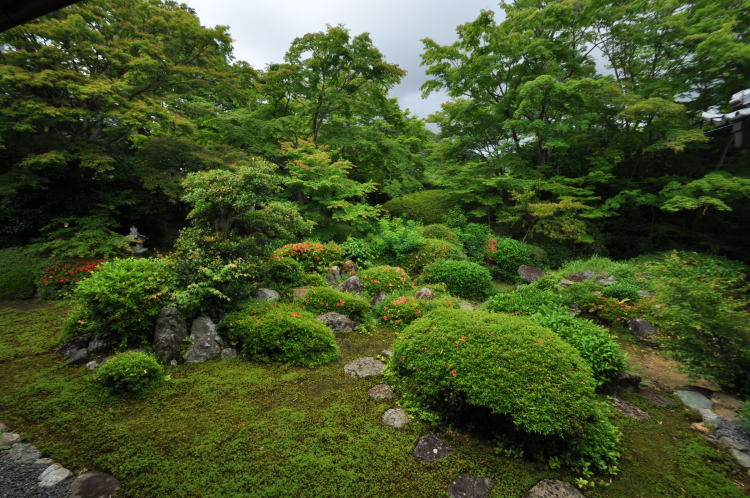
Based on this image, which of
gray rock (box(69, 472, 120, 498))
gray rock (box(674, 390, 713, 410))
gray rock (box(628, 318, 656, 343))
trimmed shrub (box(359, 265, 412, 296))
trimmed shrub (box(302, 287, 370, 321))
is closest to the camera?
gray rock (box(69, 472, 120, 498))

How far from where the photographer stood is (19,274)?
7074 mm

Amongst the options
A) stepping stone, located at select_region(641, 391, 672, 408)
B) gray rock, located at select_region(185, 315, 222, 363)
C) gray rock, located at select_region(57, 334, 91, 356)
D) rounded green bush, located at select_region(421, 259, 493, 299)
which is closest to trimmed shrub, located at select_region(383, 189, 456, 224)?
rounded green bush, located at select_region(421, 259, 493, 299)

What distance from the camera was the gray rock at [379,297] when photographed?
266 inches

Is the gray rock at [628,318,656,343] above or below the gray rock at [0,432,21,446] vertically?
below

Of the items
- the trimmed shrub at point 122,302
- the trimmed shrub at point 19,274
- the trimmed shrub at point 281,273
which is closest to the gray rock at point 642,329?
the trimmed shrub at point 281,273

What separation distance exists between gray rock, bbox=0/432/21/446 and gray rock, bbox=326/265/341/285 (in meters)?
5.59

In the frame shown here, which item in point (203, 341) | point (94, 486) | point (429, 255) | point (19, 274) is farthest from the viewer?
point (429, 255)

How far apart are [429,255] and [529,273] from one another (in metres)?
3.51

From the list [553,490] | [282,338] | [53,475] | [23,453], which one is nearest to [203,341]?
[282,338]

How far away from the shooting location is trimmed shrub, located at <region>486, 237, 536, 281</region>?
9.84 m

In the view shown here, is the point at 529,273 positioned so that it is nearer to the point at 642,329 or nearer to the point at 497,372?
the point at 642,329

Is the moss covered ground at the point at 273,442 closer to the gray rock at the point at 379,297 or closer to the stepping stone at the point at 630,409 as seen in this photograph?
the stepping stone at the point at 630,409

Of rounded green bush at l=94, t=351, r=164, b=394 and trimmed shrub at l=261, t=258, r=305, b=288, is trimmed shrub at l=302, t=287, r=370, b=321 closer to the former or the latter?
trimmed shrub at l=261, t=258, r=305, b=288

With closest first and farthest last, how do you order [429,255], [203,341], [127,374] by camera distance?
[127,374]
[203,341]
[429,255]
